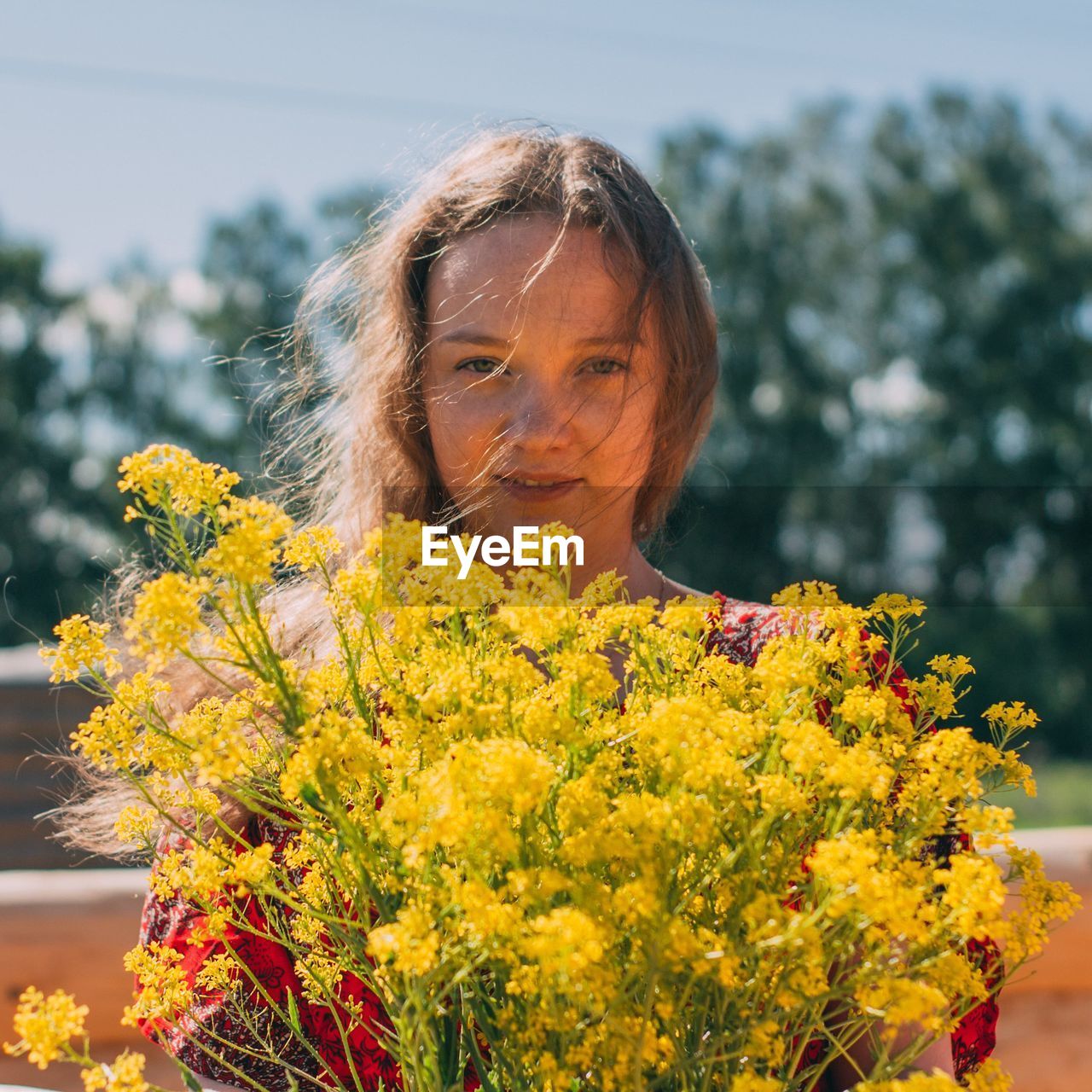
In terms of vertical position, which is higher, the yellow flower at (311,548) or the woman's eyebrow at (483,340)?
the woman's eyebrow at (483,340)

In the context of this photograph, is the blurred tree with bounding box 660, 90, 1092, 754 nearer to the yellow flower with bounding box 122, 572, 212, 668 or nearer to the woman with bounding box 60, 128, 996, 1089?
the woman with bounding box 60, 128, 996, 1089

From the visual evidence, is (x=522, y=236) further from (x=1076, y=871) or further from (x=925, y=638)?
(x=925, y=638)

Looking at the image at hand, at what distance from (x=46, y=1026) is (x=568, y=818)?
0.92 ft

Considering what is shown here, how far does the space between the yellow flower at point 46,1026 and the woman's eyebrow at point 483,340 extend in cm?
75

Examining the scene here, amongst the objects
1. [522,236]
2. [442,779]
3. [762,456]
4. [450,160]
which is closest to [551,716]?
[442,779]

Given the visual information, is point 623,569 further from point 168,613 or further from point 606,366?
point 168,613

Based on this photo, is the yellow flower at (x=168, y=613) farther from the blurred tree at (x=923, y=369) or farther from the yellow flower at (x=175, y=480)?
the blurred tree at (x=923, y=369)

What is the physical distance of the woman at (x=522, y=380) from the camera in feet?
3.97

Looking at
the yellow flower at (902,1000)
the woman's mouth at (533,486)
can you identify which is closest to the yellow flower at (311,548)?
the yellow flower at (902,1000)

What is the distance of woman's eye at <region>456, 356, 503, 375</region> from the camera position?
1.25 meters

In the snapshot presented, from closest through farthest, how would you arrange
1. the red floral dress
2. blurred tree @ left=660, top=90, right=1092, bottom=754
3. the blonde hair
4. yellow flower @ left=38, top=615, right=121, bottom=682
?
yellow flower @ left=38, top=615, right=121, bottom=682 → the red floral dress → the blonde hair → blurred tree @ left=660, top=90, right=1092, bottom=754

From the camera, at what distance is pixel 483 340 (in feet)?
4.06

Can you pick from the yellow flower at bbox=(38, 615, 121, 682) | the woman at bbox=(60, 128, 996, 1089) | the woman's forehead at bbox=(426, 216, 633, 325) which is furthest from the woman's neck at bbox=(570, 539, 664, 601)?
the yellow flower at bbox=(38, 615, 121, 682)

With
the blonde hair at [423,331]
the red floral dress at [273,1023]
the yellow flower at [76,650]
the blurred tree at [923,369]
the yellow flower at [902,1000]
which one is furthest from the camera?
the blurred tree at [923,369]
